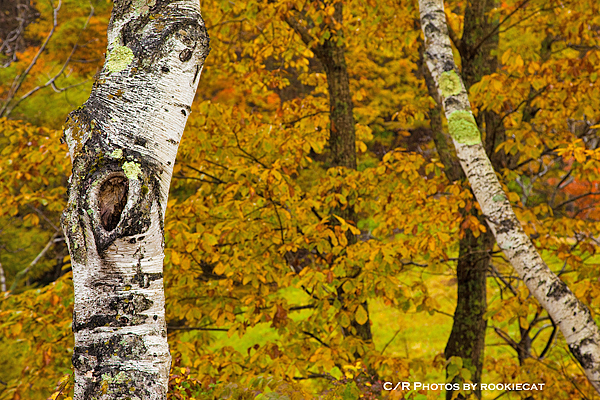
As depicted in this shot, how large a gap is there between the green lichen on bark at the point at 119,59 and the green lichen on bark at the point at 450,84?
187cm

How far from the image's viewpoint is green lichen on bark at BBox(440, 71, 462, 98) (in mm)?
2605

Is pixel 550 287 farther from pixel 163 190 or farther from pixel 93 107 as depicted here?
pixel 93 107

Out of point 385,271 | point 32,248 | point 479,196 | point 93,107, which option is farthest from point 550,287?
point 32,248

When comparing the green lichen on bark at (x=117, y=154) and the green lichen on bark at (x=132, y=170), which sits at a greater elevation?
the green lichen on bark at (x=117, y=154)

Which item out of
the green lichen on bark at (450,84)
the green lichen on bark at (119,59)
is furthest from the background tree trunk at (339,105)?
the green lichen on bark at (119,59)

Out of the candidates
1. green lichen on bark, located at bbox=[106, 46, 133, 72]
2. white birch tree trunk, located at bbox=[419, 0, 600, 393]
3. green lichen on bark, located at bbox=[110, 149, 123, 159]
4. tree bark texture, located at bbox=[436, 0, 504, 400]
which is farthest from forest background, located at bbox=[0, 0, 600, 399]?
green lichen on bark, located at bbox=[106, 46, 133, 72]

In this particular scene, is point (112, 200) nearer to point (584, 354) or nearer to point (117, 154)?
point (117, 154)

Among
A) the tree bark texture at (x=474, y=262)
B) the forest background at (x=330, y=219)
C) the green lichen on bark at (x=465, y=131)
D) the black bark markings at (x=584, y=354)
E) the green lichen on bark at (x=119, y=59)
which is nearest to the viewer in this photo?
the green lichen on bark at (x=119, y=59)

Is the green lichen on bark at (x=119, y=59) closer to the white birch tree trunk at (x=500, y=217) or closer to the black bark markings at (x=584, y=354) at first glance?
the white birch tree trunk at (x=500, y=217)

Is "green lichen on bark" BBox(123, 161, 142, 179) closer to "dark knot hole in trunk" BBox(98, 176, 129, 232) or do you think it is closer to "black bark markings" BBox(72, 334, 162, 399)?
"dark knot hole in trunk" BBox(98, 176, 129, 232)

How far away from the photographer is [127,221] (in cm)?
125

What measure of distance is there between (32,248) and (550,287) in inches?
428

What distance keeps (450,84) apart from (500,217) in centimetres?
86

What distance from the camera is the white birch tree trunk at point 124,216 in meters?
1.23
